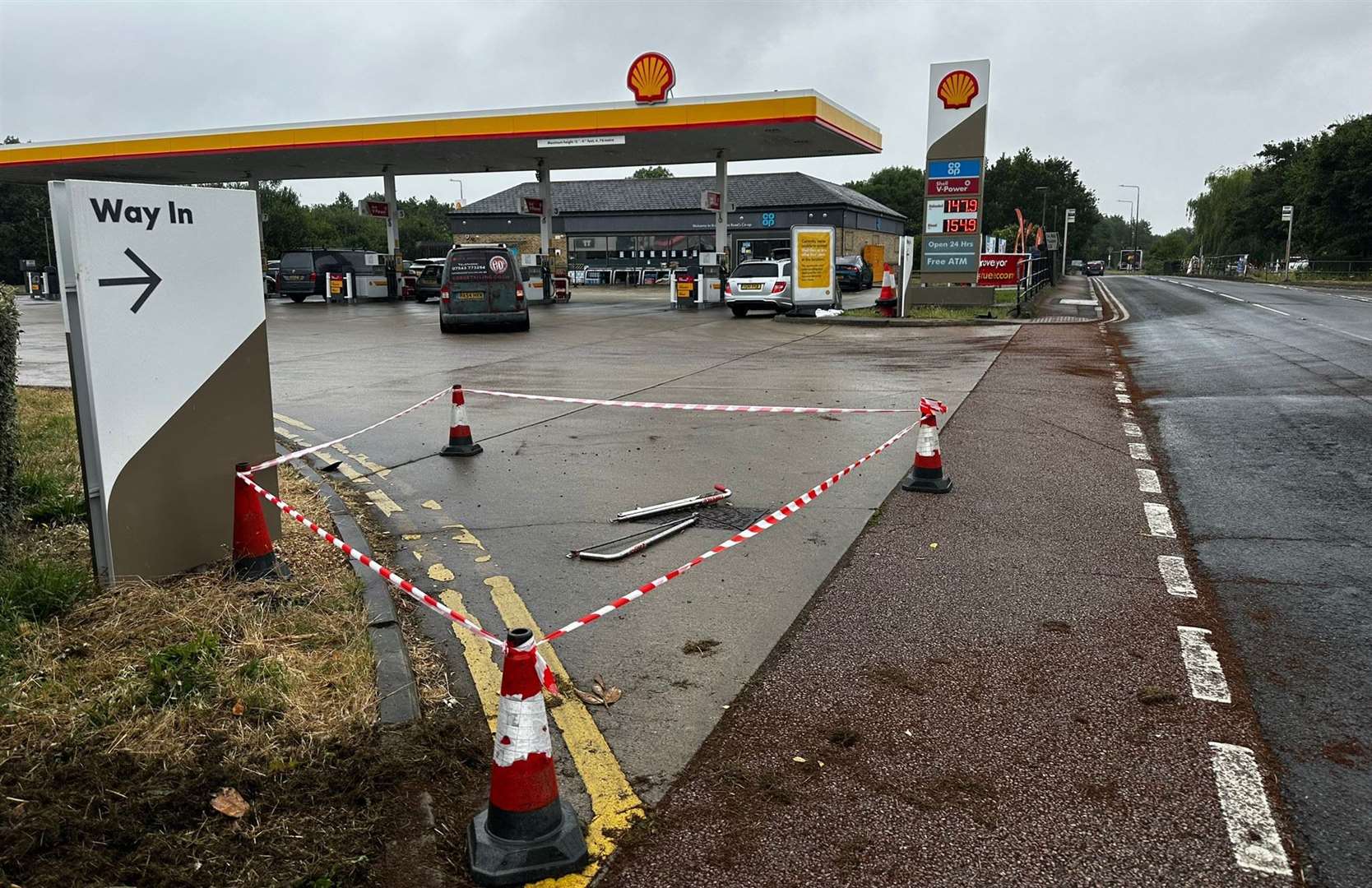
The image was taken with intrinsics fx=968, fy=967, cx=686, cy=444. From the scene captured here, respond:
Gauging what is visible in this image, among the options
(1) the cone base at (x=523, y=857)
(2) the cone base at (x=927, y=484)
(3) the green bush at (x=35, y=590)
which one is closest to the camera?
(1) the cone base at (x=523, y=857)

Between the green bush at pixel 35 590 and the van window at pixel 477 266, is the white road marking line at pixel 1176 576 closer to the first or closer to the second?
the green bush at pixel 35 590

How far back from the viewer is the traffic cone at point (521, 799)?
109 inches

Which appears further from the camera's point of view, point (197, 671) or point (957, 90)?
point (957, 90)

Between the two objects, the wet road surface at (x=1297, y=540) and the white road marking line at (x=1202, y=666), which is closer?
the wet road surface at (x=1297, y=540)

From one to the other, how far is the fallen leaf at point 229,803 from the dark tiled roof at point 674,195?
54.8 metres

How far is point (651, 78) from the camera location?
27.6 meters

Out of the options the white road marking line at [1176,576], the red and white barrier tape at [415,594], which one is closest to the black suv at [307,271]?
the red and white barrier tape at [415,594]

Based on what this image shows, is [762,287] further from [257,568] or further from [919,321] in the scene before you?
[257,568]

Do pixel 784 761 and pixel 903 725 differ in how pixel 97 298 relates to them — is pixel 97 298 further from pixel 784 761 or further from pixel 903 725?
pixel 903 725

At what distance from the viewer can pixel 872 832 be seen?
118 inches

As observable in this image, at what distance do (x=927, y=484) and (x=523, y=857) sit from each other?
16.3ft

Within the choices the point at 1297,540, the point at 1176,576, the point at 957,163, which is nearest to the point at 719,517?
the point at 1176,576

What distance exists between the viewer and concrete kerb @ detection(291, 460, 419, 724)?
3.74 m

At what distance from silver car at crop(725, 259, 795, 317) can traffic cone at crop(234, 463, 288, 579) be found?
22972 millimetres
